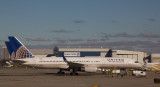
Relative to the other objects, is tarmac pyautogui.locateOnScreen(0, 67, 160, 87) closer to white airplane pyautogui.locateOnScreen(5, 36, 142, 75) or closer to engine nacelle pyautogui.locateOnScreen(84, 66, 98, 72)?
engine nacelle pyautogui.locateOnScreen(84, 66, 98, 72)

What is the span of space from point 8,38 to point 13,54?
→ 3394mm

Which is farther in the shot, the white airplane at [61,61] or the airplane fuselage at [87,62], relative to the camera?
the airplane fuselage at [87,62]

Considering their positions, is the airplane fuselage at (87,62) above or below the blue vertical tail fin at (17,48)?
below

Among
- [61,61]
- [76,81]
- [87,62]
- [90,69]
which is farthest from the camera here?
[87,62]

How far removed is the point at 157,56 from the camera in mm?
116562

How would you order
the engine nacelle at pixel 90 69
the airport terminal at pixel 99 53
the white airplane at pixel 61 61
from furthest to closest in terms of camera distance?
the airport terminal at pixel 99 53 < the white airplane at pixel 61 61 < the engine nacelle at pixel 90 69

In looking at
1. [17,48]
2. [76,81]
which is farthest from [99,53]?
[76,81]

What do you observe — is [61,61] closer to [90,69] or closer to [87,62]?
[87,62]

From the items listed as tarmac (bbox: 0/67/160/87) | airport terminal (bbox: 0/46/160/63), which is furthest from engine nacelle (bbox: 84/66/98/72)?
airport terminal (bbox: 0/46/160/63)

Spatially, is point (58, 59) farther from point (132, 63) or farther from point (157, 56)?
point (157, 56)

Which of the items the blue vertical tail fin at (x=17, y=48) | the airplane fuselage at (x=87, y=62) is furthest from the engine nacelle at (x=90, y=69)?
the blue vertical tail fin at (x=17, y=48)

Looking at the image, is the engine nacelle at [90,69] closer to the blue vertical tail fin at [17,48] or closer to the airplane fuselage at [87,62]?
the airplane fuselage at [87,62]

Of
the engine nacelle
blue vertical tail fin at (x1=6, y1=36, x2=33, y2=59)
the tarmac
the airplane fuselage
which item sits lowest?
the tarmac

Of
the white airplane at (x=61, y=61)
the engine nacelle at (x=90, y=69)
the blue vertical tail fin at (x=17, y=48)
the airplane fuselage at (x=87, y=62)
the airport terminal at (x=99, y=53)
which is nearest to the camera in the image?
the engine nacelle at (x=90, y=69)
